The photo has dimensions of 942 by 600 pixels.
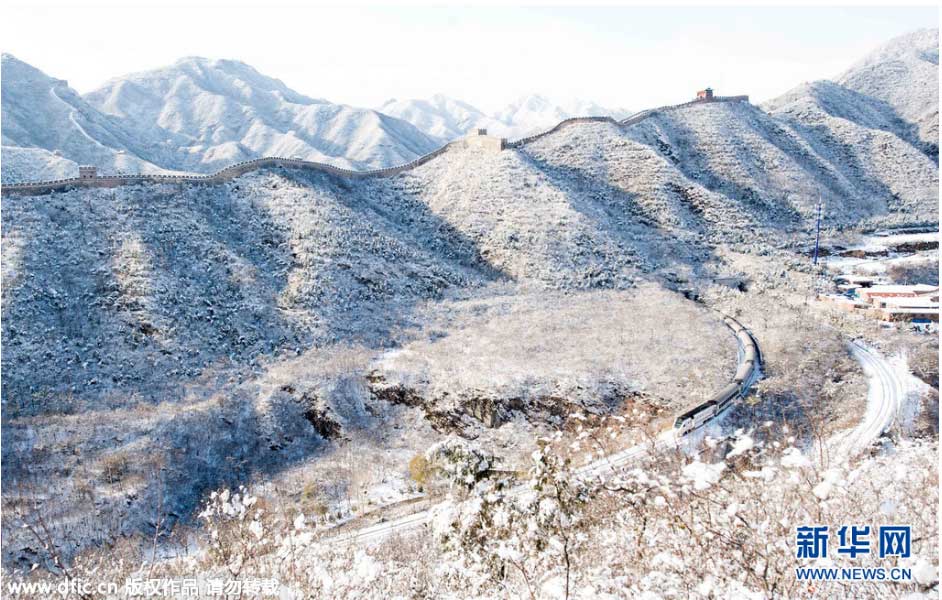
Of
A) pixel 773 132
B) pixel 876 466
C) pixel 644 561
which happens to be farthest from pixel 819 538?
pixel 773 132

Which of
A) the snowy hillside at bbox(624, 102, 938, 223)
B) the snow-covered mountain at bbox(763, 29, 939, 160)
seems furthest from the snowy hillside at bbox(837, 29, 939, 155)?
the snowy hillside at bbox(624, 102, 938, 223)

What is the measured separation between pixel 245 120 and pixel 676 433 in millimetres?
132599

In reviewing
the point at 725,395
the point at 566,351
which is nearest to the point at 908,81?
the point at 566,351

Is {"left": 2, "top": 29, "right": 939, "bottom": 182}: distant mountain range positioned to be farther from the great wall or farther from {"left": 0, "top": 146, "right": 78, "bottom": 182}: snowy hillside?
the great wall

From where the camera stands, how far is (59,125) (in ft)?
291

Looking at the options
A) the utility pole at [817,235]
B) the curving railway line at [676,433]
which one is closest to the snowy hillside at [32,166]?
Answer: the curving railway line at [676,433]

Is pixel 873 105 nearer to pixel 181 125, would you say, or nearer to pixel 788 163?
pixel 788 163

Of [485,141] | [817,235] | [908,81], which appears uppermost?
[908,81]

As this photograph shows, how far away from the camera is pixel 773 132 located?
231ft

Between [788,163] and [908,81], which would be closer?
[788,163]

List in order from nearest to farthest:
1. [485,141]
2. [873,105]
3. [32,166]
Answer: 1. [485,141]
2. [32,166]
3. [873,105]

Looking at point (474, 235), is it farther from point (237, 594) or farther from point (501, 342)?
point (237, 594)

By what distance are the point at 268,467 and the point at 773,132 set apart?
228 ft

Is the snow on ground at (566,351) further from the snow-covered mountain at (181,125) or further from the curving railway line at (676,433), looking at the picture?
the snow-covered mountain at (181,125)
